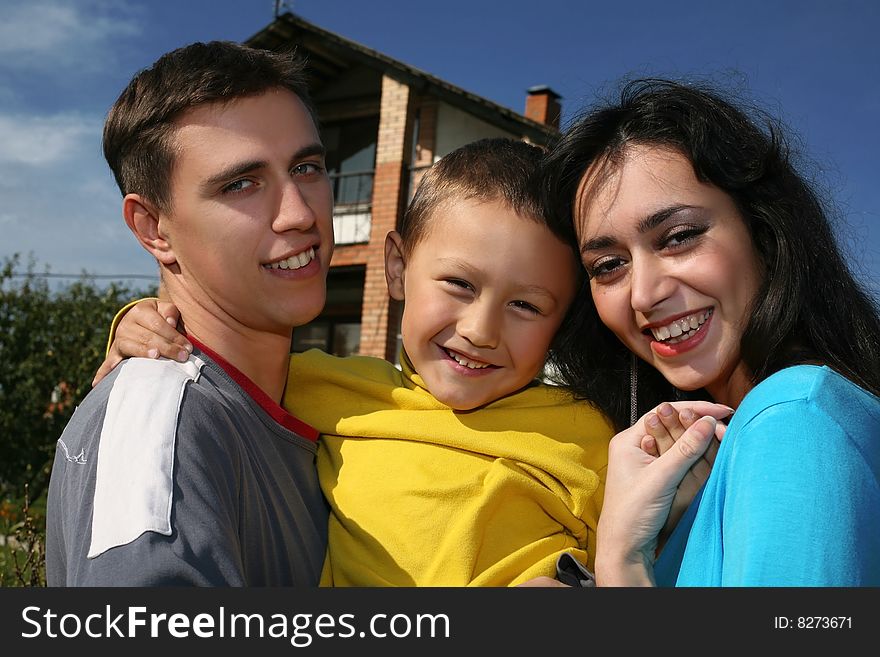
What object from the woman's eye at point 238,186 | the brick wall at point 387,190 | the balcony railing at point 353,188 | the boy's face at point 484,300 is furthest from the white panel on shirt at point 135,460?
the balcony railing at point 353,188

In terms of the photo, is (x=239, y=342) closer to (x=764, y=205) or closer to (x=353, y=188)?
(x=764, y=205)

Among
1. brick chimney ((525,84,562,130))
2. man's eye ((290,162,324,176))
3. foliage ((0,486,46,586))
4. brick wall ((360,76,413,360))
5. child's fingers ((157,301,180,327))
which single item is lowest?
foliage ((0,486,46,586))

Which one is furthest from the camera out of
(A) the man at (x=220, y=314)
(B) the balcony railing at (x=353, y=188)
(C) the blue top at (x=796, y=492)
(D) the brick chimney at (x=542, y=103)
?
(D) the brick chimney at (x=542, y=103)

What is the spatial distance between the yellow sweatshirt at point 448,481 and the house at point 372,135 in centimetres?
1076

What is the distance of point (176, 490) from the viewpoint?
5.07 feet

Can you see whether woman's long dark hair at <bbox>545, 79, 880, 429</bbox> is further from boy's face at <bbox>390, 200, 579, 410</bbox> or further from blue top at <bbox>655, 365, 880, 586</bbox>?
blue top at <bbox>655, 365, 880, 586</bbox>

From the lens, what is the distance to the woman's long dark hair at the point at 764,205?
193 cm

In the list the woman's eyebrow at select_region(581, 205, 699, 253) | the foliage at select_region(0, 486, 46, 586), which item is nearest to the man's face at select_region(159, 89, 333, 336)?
the woman's eyebrow at select_region(581, 205, 699, 253)

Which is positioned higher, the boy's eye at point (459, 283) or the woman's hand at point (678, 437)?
the boy's eye at point (459, 283)

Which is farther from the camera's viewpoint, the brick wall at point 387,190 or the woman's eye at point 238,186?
the brick wall at point 387,190

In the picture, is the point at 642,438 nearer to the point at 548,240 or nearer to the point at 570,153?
the point at 548,240

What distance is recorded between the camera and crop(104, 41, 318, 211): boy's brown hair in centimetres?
220

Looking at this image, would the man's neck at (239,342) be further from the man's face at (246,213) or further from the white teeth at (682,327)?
the white teeth at (682,327)

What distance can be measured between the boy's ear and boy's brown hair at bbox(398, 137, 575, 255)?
0.13 feet
